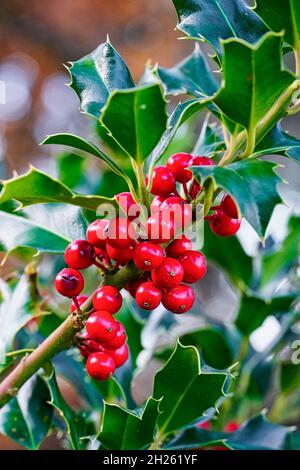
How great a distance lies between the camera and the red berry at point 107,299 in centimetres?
61

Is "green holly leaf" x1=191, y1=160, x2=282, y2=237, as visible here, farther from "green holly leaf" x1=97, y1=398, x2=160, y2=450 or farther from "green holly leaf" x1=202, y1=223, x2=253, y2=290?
"green holly leaf" x1=202, y1=223, x2=253, y2=290

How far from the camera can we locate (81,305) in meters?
0.67

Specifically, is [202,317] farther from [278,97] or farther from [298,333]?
[278,97]

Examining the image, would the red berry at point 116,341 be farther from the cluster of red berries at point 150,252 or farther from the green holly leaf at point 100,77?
the green holly leaf at point 100,77

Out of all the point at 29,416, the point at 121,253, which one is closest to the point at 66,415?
the point at 29,416

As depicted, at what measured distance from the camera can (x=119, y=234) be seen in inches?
23.0

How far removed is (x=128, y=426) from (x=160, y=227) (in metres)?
0.30

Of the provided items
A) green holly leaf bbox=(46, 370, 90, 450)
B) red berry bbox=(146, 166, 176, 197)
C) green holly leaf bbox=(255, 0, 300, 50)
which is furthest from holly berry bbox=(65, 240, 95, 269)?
green holly leaf bbox=(255, 0, 300, 50)

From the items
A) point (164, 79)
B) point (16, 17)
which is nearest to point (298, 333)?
point (164, 79)

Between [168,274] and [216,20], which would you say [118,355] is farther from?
[216,20]

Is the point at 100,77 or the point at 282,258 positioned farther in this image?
the point at 282,258

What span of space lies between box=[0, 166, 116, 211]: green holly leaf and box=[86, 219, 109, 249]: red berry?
23 millimetres

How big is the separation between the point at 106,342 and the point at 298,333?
27.7 inches

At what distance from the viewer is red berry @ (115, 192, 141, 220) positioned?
61cm
